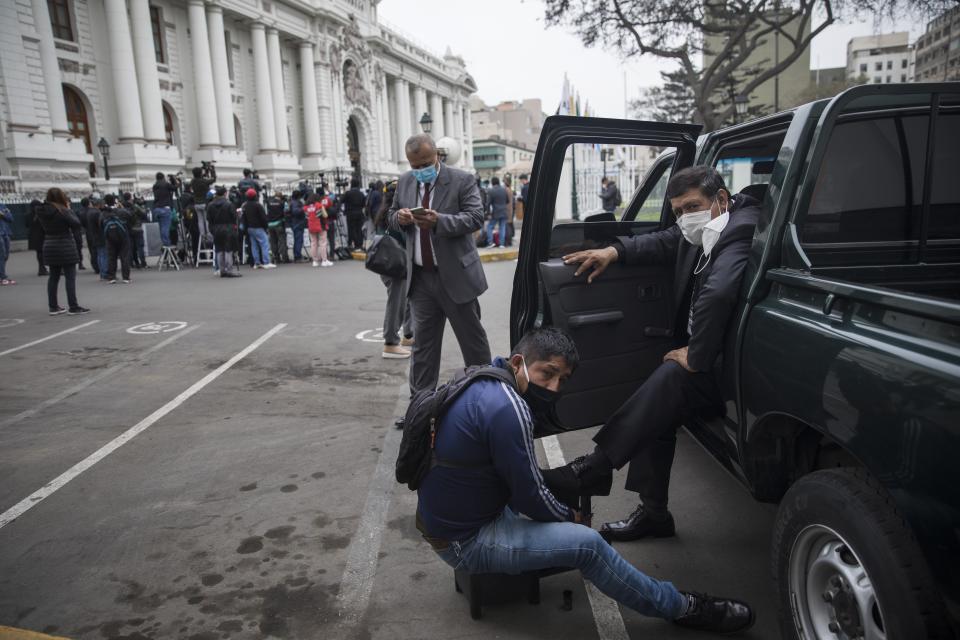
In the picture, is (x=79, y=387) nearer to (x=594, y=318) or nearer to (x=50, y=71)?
(x=594, y=318)

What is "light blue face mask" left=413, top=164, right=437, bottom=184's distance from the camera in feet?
15.2

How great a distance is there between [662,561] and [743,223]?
1.62 m

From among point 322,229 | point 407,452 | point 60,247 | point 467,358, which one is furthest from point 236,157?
point 407,452

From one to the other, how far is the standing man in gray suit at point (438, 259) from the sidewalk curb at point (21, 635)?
264 cm

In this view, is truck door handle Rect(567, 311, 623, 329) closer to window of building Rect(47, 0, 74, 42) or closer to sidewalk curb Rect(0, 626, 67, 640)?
sidewalk curb Rect(0, 626, 67, 640)

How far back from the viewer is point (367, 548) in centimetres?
328

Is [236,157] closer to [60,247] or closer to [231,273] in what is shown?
[231,273]

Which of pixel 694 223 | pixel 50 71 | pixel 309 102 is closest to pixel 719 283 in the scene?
pixel 694 223

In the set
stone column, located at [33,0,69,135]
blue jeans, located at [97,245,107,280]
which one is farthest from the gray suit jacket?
stone column, located at [33,0,69,135]

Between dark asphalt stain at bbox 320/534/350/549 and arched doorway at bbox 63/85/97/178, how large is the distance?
104 ft

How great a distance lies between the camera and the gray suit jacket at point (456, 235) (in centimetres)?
458

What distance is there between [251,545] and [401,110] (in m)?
65.8

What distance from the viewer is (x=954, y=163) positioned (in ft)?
10.1

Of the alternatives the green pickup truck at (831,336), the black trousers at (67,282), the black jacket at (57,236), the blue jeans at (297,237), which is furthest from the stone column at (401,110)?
the green pickup truck at (831,336)
